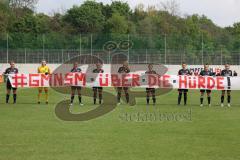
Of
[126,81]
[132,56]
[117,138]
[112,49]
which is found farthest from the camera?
[112,49]

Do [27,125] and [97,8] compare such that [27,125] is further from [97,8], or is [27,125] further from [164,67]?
[97,8]

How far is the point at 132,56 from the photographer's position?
156 feet

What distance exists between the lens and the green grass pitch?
35.4ft

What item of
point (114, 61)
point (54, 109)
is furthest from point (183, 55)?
point (54, 109)

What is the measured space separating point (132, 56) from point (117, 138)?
34576 millimetres

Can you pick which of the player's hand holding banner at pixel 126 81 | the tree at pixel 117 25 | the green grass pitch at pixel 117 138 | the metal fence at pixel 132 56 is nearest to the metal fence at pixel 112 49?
the metal fence at pixel 132 56

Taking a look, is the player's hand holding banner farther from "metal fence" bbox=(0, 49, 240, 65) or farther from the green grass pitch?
"metal fence" bbox=(0, 49, 240, 65)

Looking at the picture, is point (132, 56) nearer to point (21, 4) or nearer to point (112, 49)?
point (112, 49)

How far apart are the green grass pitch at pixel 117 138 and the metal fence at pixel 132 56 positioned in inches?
1086

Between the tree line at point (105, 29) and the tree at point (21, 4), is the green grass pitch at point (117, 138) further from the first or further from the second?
the tree at point (21, 4)

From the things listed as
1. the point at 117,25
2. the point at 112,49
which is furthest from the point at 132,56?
the point at 117,25

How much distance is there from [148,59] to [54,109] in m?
26.9

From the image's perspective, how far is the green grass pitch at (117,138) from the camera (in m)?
10.8

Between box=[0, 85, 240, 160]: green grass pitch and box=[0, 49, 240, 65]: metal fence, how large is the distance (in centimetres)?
2759
